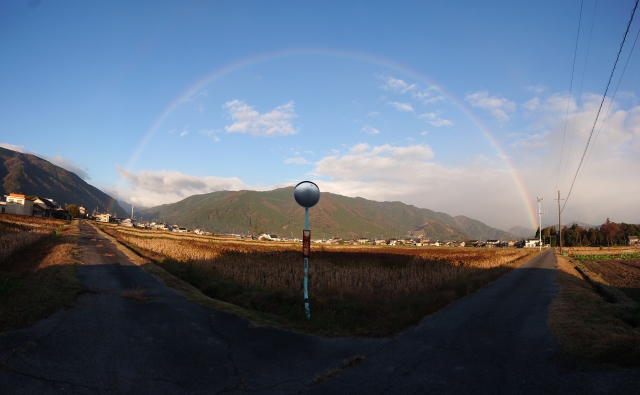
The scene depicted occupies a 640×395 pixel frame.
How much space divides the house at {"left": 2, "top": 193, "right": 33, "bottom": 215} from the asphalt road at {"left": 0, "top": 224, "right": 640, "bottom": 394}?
93.7 meters

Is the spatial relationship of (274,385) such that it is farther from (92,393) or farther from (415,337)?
(415,337)

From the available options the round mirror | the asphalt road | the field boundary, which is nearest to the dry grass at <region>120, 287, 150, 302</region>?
the asphalt road

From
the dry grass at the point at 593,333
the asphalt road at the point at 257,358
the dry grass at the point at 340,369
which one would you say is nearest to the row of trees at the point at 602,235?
the dry grass at the point at 593,333

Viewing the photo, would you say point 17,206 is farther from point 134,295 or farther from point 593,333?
point 593,333

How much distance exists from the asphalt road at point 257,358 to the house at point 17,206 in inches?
3690

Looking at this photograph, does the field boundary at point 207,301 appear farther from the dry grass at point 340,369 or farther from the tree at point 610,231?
the tree at point 610,231

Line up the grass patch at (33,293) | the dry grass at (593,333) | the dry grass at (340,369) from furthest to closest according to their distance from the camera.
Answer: the grass patch at (33,293)
the dry grass at (593,333)
the dry grass at (340,369)

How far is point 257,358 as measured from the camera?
7.14 meters

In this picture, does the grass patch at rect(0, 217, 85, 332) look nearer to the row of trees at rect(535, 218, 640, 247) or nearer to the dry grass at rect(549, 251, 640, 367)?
the dry grass at rect(549, 251, 640, 367)

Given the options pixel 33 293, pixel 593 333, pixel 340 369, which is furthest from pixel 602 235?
pixel 33 293

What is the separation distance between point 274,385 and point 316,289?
328 inches

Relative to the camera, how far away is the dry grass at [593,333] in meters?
6.44

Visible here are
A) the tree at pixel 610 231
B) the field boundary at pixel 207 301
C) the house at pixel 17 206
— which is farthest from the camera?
the tree at pixel 610 231

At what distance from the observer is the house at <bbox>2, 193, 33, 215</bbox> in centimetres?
8012
